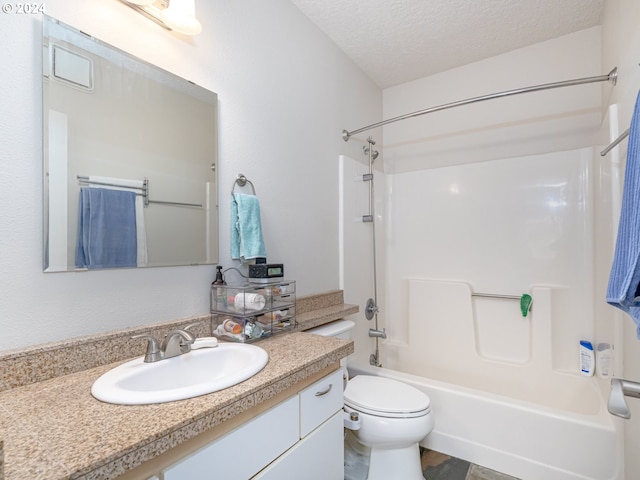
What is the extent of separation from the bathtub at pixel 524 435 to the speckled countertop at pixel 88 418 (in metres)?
1.16

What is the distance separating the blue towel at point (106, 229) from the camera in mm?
949

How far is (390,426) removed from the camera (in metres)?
1.36

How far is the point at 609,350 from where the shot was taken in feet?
5.42

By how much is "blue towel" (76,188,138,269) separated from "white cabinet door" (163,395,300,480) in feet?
2.14

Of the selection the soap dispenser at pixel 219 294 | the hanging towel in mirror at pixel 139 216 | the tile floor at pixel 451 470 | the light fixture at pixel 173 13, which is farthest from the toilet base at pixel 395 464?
the light fixture at pixel 173 13

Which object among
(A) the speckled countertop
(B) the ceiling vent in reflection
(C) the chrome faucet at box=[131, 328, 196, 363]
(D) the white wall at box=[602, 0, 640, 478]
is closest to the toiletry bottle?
(D) the white wall at box=[602, 0, 640, 478]

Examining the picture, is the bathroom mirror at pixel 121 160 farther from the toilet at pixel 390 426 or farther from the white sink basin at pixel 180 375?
the toilet at pixel 390 426

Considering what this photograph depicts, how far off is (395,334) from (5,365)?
238 centimetres

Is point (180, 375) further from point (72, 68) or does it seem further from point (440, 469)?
point (440, 469)

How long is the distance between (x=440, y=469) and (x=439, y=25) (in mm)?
2554

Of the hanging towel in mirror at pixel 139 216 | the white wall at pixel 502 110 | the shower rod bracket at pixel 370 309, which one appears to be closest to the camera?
the hanging towel in mirror at pixel 139 216

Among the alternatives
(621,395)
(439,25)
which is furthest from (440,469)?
(439,25)

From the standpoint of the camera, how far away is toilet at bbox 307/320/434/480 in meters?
1.37

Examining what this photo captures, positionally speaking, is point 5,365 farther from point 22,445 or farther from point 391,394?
point 391,394
